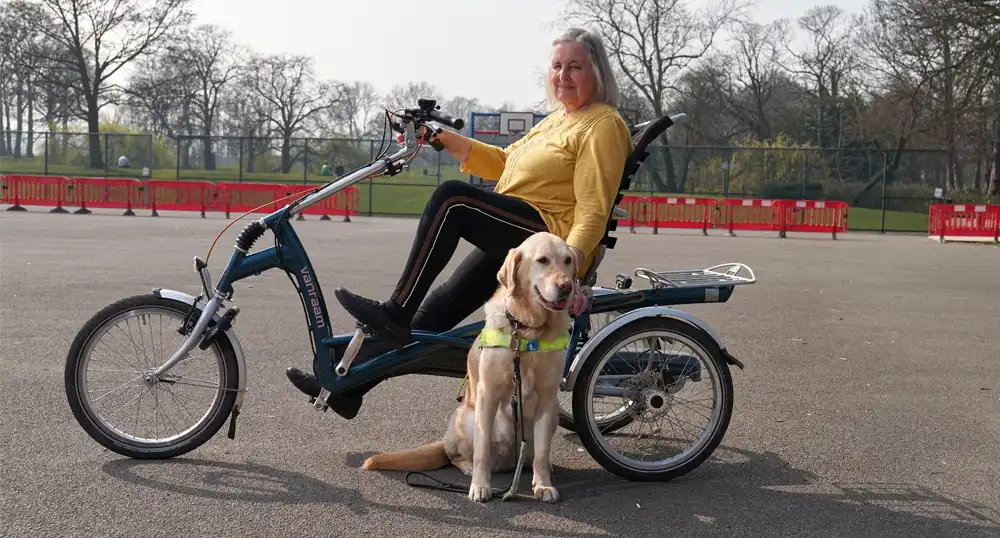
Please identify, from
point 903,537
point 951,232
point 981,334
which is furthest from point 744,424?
point 951,232

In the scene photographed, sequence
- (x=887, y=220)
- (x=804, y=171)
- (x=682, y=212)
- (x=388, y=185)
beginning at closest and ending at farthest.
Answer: (x=682, y=212) < (x=887, y=220) < (x=804, y=171) < (x=388, y=185)

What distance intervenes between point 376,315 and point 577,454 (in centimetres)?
121

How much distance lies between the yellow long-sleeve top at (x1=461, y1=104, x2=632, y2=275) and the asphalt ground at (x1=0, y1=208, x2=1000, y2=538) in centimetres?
109

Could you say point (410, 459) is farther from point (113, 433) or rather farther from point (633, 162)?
point (633, 162)

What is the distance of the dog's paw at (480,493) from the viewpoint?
3.79m

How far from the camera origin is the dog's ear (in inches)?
144

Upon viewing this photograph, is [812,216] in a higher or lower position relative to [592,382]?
higher

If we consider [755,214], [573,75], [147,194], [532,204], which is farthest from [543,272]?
[147,194]

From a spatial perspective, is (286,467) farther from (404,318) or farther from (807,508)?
(807,508)

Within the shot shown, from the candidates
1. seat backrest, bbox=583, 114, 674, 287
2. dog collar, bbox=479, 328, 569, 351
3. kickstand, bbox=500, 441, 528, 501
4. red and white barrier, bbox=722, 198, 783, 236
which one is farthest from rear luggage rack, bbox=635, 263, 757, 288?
red and white barrier, bbox=722, 198, 783, 236

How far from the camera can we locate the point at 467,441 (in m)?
4.09

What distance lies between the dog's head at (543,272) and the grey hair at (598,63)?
1.02m

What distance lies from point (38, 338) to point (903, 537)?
5.95 meters

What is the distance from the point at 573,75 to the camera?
4375 millimetres
